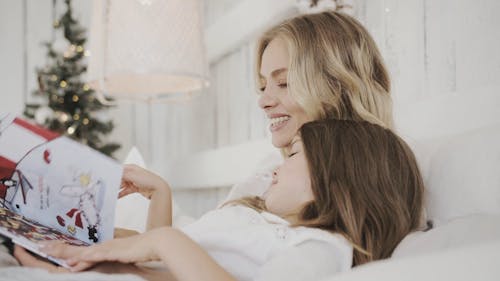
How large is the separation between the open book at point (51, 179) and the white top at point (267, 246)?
19cm

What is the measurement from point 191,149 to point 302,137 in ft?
7.51

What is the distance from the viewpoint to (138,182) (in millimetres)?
1230

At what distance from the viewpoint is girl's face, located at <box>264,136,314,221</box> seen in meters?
0.96

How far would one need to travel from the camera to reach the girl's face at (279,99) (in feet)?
4.29

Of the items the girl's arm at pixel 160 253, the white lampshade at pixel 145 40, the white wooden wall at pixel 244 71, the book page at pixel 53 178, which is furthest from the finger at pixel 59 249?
the white lampshade at pixel 145 40

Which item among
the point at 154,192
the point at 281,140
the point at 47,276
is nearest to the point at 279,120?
the point at 281,140

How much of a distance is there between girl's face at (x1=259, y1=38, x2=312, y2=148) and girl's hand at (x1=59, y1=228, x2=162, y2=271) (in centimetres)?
57

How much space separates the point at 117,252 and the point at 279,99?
0.63 metres

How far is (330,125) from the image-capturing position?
979 millimetres

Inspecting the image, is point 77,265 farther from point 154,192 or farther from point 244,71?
point 244,71

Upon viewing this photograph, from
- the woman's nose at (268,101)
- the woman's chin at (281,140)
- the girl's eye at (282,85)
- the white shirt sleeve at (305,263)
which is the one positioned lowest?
the white shirt sleeve at (305,263)

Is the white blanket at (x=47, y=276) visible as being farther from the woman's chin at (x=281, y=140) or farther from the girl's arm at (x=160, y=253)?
the woman's chin at (x=281, y=140)

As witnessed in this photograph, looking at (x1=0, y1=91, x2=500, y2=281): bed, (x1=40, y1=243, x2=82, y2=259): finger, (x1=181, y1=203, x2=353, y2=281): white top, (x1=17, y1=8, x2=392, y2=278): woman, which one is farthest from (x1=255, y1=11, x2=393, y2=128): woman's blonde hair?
(x1=40, y1=243, x2=82, y2=259): finger

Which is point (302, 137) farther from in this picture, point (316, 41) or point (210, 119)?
point (210, 119)
